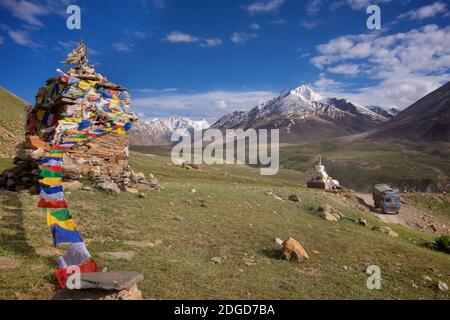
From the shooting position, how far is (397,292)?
11.7m

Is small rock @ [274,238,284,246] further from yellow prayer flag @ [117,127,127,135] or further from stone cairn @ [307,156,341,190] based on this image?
stone cairn @ [307,156,341,190]

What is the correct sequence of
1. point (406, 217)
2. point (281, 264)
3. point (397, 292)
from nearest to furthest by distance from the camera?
point (397, 292)
point (281, 264)
point (406, 217)

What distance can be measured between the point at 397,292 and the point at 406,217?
30.5 m

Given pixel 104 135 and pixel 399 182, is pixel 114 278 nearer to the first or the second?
pixel 104 135

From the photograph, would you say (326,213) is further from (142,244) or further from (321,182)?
(321,182)

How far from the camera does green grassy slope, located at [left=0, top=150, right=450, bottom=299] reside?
9820 mm

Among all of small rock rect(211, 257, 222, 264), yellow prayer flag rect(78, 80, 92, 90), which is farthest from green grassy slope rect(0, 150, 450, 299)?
yellow prayer flag rect(78, 80, 92, 90)

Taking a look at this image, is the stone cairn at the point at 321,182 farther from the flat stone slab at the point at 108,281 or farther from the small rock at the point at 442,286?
the flat stone slab at the point at 108,281

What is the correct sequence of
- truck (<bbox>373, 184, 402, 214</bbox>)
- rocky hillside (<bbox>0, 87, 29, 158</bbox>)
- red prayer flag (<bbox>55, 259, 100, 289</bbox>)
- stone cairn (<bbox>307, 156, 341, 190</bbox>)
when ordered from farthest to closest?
stone cairn (<bbox>307, 156, 341, 190</bbox>) → truck (<bbox>373, 184, 402, 214</bbox>) → rocky hillside (<bbox>0, 87, 29, 158</bbox>) → red prayer flag (<bbox>55, 259, 100, 289</bbox>)

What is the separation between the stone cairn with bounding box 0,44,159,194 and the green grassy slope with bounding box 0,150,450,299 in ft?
6.71

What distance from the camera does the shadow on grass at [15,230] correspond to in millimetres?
10602

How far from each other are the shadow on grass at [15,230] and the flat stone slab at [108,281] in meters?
3.59
